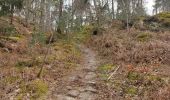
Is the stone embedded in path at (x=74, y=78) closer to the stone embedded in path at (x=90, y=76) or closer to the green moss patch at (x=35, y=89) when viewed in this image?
the stone embedded in path at (x=90, y=76)

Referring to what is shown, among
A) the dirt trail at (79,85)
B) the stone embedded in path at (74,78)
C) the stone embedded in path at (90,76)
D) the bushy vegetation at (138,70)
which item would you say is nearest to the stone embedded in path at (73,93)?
the dirt trail at (79,85)

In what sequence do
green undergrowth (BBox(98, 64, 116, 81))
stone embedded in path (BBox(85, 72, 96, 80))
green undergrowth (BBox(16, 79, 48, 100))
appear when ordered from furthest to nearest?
green undergrowth (BBox(98, 64, 116, 81)) < stone embedded in path (BBox(85, 72, 96, 80)) < green undergrowth (BBox(16, 79, 48, 100))

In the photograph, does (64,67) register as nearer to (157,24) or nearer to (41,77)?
(41,77)

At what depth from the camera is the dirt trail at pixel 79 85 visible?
14.2m

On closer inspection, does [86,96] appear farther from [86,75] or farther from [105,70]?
[105,70]

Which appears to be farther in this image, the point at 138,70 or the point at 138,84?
the point at 138,70

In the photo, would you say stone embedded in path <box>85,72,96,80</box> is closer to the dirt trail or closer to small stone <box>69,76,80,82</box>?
the dirt trail

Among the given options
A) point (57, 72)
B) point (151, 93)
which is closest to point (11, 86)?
point (57, 72)

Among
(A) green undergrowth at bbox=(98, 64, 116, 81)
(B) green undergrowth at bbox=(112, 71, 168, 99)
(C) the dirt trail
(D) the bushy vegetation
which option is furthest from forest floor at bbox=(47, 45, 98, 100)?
(B) green undergrowth at bbox=(112, 71, 168, 99)

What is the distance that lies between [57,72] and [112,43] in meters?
11.9

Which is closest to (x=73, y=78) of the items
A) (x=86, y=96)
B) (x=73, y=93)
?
(x=73, y=93)

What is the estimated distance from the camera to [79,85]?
53.4 ft

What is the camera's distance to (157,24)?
142 feet

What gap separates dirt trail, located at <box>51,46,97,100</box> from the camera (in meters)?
14.2
